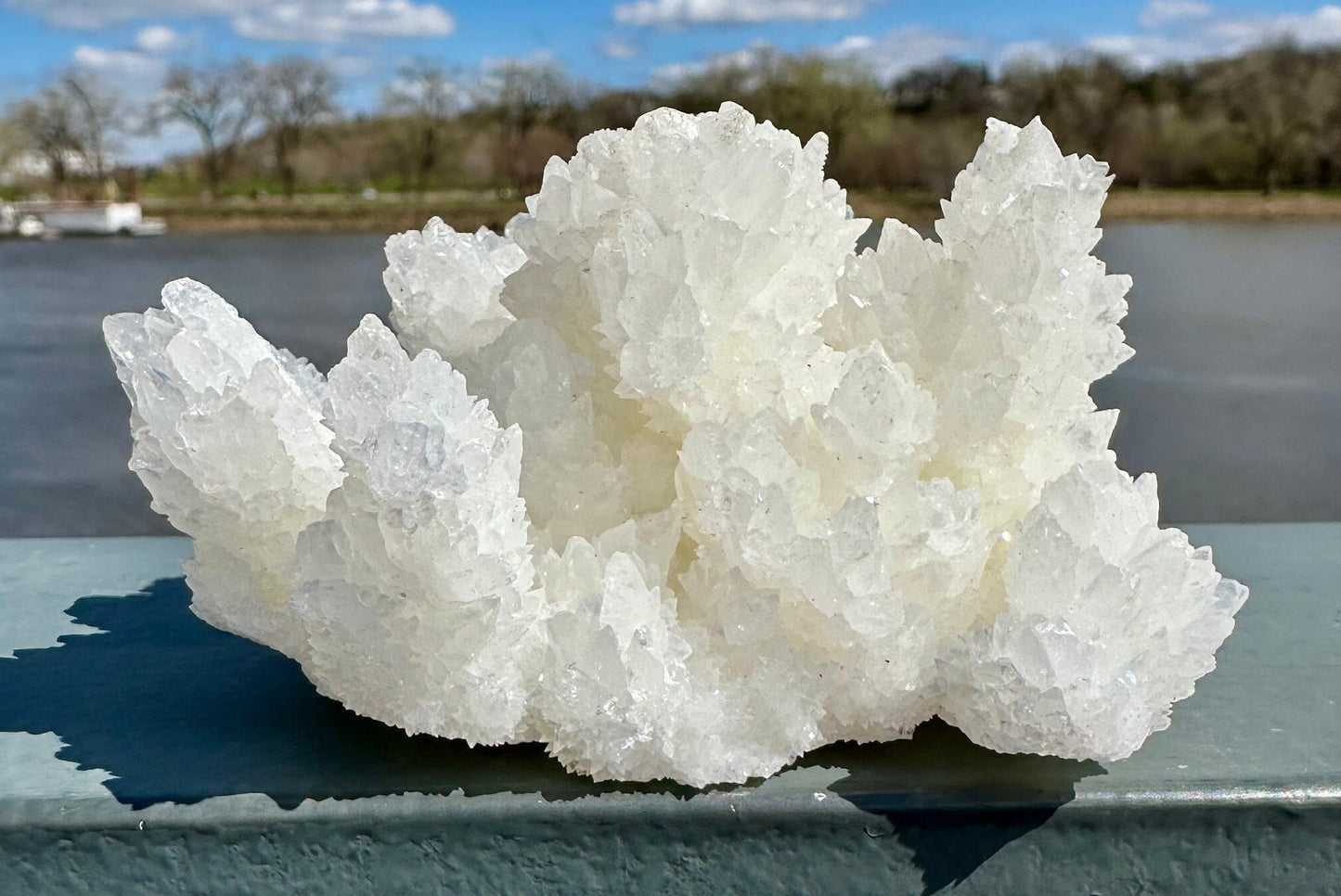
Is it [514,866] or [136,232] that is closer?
[514,866]

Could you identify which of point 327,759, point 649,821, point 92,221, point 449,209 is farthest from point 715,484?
point 92,221

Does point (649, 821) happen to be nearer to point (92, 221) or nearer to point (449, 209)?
point (449, 209)

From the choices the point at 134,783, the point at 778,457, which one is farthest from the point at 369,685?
the point at 778,457

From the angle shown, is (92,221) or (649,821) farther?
(92,221)

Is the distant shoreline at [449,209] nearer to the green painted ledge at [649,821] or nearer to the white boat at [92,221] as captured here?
the white boat at [92,221]

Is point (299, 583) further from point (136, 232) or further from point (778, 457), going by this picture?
point (136, 232)

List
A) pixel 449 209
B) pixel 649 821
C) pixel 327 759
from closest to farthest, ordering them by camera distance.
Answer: pixel 649 821, pixel 327 759, pixel 449 209

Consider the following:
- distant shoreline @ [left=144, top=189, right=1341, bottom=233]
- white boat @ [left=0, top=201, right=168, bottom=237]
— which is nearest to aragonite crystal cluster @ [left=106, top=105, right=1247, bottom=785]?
distant shoreline @ [left=144, top=189, right=1341, bottom=233]
